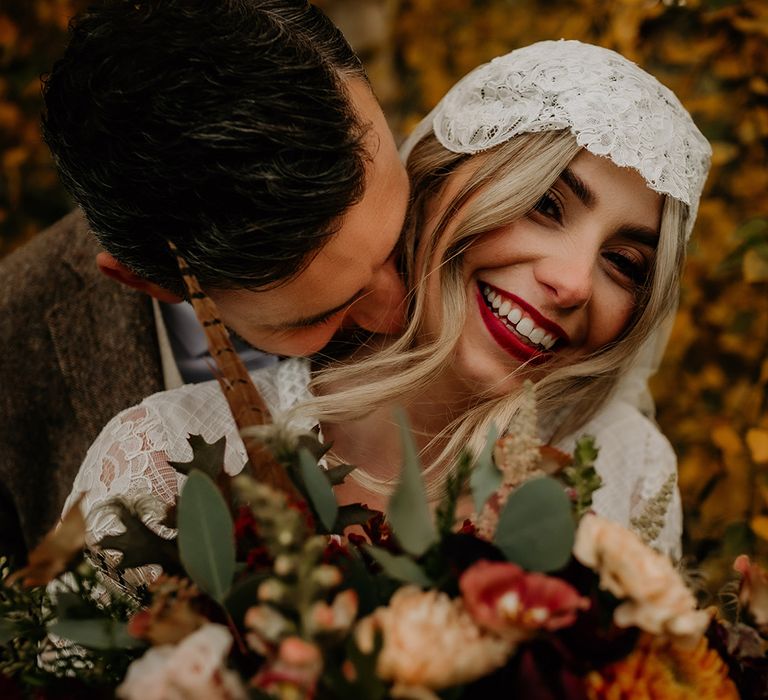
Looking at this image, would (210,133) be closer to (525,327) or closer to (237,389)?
(237,389)

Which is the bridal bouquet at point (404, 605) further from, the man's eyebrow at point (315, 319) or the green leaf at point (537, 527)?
the man's eyebrow at point (315, 319)

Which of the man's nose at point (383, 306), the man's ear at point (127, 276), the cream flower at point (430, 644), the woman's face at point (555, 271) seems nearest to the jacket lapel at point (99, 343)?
the man's ear at point (127, 276)

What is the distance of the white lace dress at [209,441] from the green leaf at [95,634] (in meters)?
0.45

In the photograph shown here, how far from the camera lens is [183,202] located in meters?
1.03

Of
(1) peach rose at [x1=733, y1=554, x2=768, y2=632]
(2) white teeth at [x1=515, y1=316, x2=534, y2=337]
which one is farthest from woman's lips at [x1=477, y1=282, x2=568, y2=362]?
(1) peach rose at [x1=733, y1=554, x2=768, y2=632]

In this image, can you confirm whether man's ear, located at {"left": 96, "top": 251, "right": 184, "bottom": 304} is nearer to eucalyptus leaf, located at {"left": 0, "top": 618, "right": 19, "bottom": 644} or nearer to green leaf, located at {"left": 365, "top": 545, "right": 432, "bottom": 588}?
eucalyptus leaf, located at {"left": 0, "top": 618, "right": 19, "bottom": 644}

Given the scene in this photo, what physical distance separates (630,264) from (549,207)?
0.61 ft

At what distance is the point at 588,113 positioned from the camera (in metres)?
1.27

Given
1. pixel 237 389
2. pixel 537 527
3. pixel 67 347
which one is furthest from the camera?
pixel 67 347

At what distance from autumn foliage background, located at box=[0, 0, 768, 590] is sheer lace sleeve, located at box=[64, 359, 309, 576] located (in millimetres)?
947

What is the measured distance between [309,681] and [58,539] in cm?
23

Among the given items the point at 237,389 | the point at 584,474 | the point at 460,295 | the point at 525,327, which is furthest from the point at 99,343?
the point at 584,474

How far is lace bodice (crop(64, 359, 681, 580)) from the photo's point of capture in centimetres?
131

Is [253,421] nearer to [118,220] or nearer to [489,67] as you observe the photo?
[118,220]
